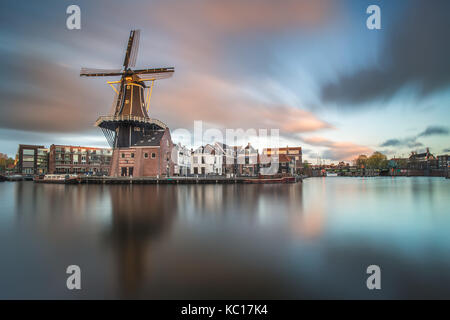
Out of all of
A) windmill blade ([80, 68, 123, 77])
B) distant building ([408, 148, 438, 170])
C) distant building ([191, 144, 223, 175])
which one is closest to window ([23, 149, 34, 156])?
windmill blade ([80, 68, 123, 77])

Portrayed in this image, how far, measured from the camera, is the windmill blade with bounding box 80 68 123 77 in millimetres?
33969

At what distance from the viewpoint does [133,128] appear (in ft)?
110

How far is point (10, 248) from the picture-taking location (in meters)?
6.27

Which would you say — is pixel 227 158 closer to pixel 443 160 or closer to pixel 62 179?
pixel 62 179

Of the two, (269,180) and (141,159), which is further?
(269,180)

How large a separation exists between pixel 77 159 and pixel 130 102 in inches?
1812

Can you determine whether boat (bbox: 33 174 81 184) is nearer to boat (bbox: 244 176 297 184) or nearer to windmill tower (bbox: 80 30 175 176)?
windmill tower (bbox: 80 30 175 176)

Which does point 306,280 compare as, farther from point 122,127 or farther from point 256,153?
point 256,153

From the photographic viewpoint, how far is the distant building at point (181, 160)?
134ft

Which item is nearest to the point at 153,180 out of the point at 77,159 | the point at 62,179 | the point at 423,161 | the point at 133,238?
the point at 62,179

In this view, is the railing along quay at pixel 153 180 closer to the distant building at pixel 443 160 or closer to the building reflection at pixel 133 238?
the building reflection at pixel 133 238

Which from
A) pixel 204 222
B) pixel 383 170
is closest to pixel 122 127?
pixel 204 222

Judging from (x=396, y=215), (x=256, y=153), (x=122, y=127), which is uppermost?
(x=122, y=127)
